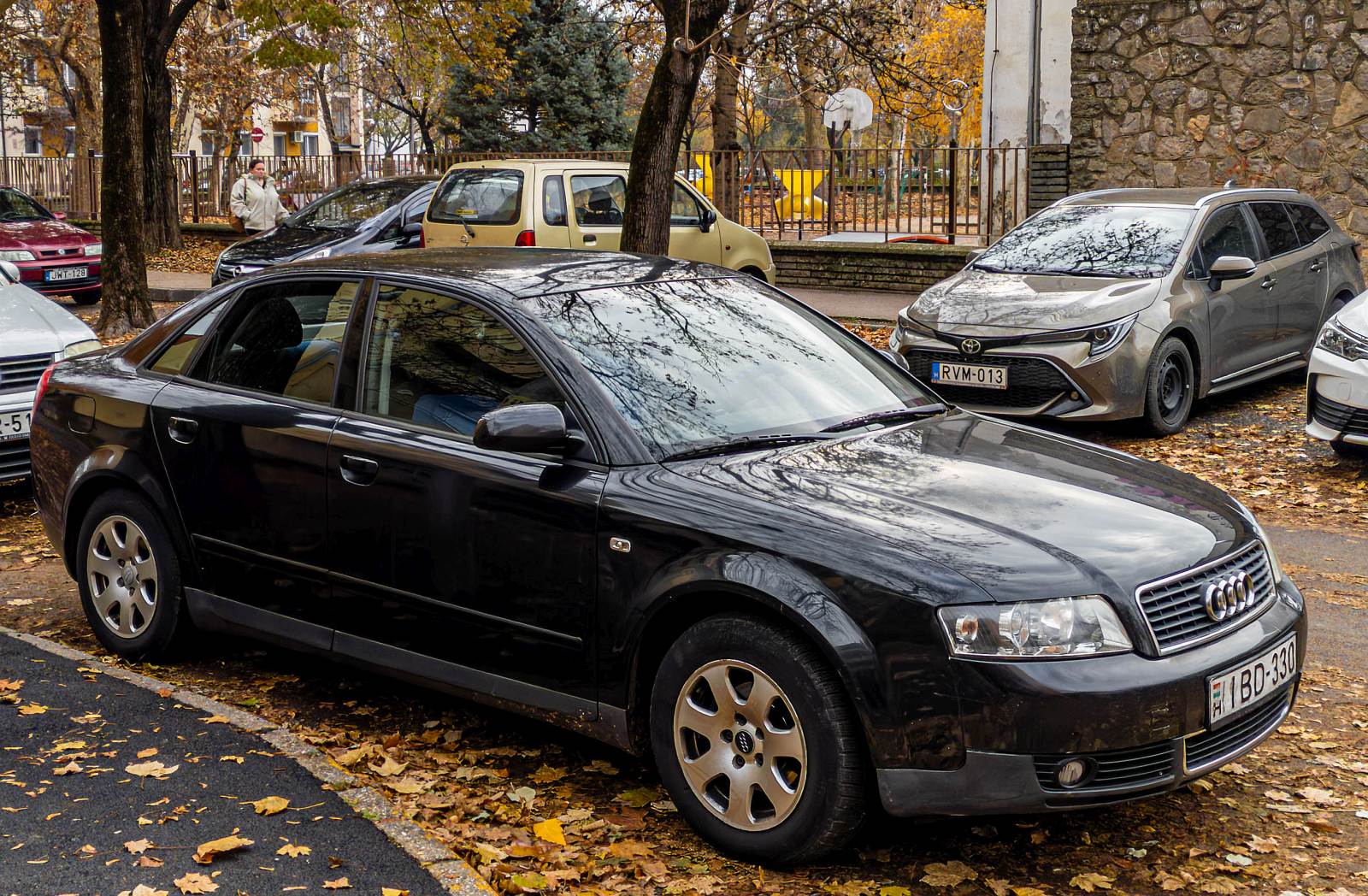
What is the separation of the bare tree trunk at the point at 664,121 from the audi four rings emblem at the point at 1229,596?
9.86 meters

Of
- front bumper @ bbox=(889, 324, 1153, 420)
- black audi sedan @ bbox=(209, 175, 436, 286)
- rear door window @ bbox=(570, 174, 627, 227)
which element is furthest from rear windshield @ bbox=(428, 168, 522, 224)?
front bumper @ bbox=(889, 324, 1153, 420)

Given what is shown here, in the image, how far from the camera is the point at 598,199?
1595 centimetres

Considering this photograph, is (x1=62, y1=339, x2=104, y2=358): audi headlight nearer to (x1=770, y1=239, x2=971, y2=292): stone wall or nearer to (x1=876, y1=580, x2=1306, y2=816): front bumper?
(x1=876, y1=580, x2=1306, y2=816): front bumper

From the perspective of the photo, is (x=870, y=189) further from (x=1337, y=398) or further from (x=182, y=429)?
(x=182, y=429)

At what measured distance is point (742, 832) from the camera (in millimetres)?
3934

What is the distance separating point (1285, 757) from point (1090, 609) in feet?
4.97

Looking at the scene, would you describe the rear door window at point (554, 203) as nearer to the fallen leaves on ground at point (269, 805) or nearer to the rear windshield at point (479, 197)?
the rear windshield at point (479, 197)

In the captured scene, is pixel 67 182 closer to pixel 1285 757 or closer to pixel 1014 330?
pixel 1014 330

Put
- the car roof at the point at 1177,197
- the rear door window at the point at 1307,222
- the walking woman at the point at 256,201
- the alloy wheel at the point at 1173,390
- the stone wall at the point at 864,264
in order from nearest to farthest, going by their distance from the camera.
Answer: the alloy wheel at the point at 1173,390, the car roof at the point at 1177,197, the rear door window at the point at 1307,222, the stone wall at the point at 864,264, the walking woman at the point at 256,201

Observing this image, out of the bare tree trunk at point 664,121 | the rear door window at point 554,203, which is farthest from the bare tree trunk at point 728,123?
the rear door window at point 554,203

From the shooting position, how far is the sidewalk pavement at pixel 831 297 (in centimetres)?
1697

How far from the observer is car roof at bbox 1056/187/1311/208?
11.1 meters

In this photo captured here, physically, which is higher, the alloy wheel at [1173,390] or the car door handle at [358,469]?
the car door handle at [358,469]

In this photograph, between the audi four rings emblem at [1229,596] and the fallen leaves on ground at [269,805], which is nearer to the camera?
the audi four rings emblem at [1229,596]
